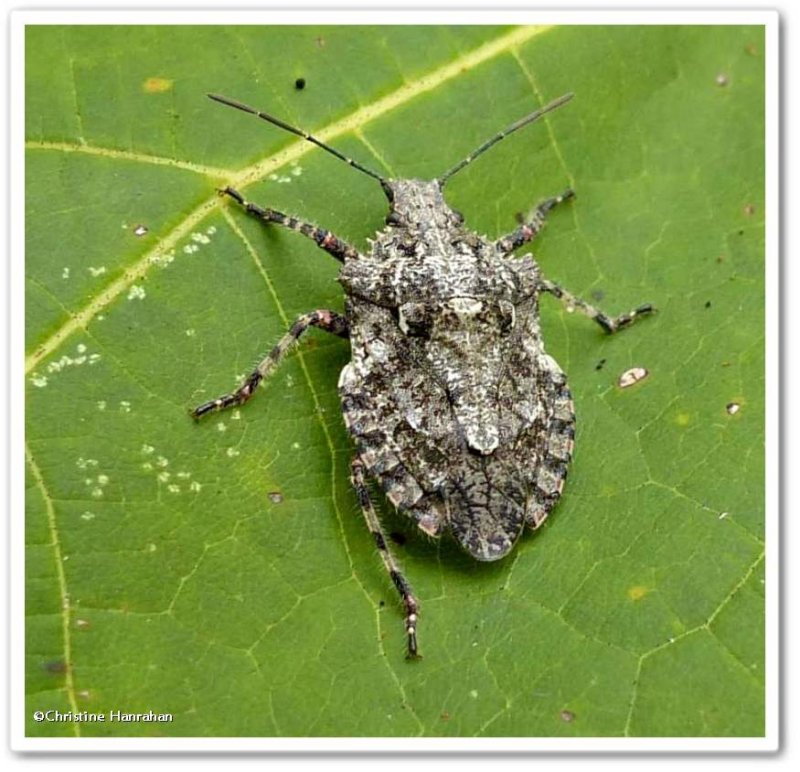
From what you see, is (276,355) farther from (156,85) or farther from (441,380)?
(156,85)

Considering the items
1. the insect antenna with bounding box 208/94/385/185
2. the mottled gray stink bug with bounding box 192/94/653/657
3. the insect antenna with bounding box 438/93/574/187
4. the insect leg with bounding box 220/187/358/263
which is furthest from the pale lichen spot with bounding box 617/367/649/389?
the insect antenna with bounding box 208/94/385/185

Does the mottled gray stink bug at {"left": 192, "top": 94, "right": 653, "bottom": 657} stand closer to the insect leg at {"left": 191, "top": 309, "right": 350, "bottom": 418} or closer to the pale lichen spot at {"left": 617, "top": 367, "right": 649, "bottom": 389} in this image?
the insect leg at {"left": 191, "top": 309, "right": 350, "bottom": 418}

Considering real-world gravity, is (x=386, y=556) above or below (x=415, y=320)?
below

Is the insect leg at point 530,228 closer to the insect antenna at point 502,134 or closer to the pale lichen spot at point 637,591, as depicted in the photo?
the insect antenna at point 502,134

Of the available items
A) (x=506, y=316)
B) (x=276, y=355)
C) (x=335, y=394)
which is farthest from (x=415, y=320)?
(x=276, y=355)

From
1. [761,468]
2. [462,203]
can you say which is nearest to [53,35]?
[462,203]
